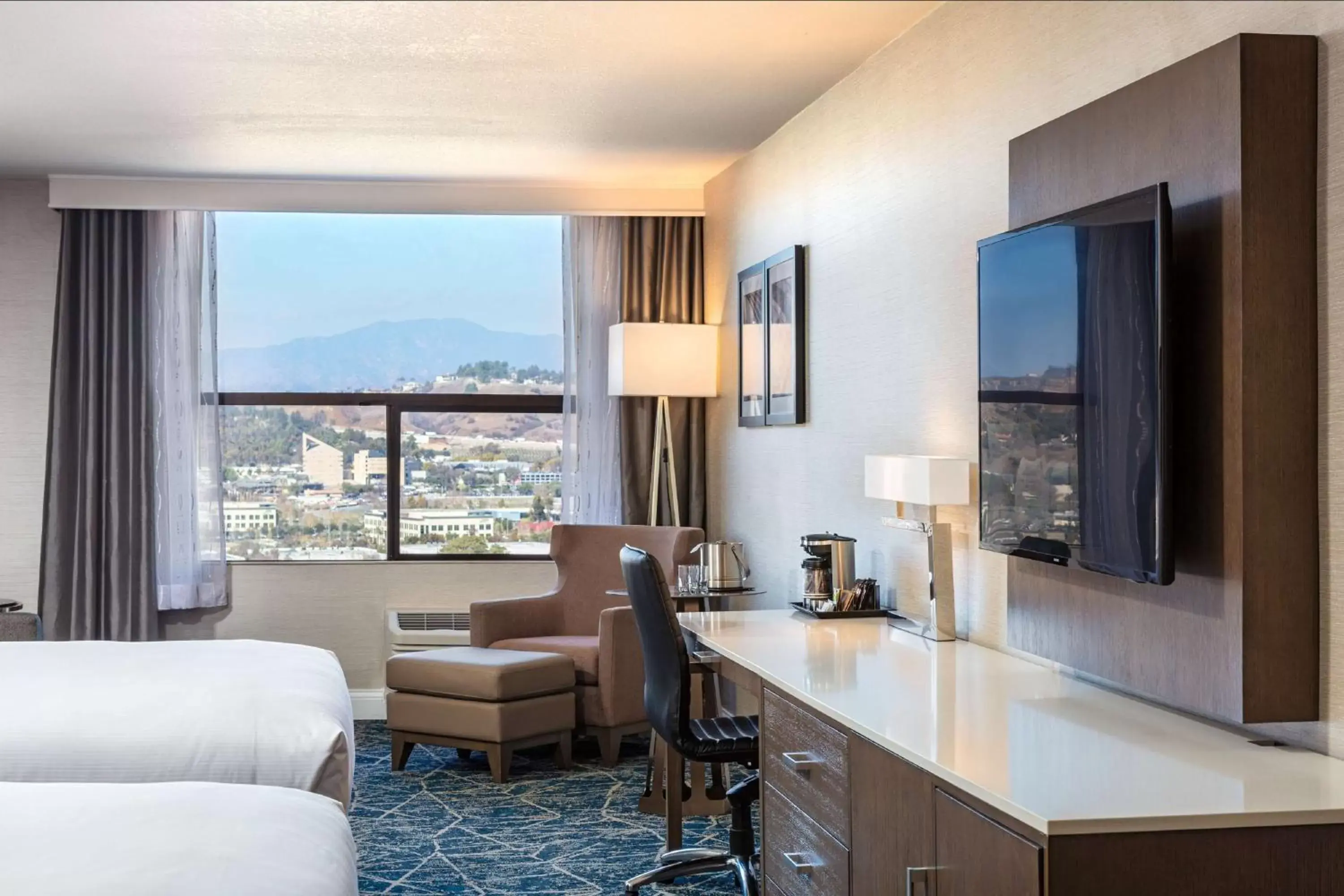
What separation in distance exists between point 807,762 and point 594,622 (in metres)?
3.20

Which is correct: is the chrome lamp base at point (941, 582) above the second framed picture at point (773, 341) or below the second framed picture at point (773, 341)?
below

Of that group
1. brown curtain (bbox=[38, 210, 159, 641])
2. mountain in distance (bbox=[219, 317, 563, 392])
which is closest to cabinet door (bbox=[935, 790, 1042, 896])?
mountain in distance (bbox=[219, 317, 563, 392])

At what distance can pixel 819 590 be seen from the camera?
13.7 ft

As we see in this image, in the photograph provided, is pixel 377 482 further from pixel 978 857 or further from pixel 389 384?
pixel 978 857

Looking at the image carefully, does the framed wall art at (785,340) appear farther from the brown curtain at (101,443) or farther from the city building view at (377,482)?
the brown curtain at (101,443)

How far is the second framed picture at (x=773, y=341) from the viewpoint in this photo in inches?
194

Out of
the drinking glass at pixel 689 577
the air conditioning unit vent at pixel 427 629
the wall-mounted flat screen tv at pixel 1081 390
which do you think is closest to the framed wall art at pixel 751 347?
the drinking glass at pixel 689 577

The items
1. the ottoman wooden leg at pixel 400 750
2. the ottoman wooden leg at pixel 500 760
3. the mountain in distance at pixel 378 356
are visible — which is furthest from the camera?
the mountain in distance at pixel 378 356

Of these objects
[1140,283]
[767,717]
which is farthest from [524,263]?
[1140,283]

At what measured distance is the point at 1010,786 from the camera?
1.93m

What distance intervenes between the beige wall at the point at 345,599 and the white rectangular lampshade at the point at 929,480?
332 cm

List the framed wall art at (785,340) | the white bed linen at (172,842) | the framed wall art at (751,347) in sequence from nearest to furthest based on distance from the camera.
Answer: the white bed linen at (172,842) → the framed wall art at (785,340) → the framed wall art at (751,347)

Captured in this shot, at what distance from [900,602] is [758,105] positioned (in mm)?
1992

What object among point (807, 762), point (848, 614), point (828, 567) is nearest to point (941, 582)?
point (848, 614)
